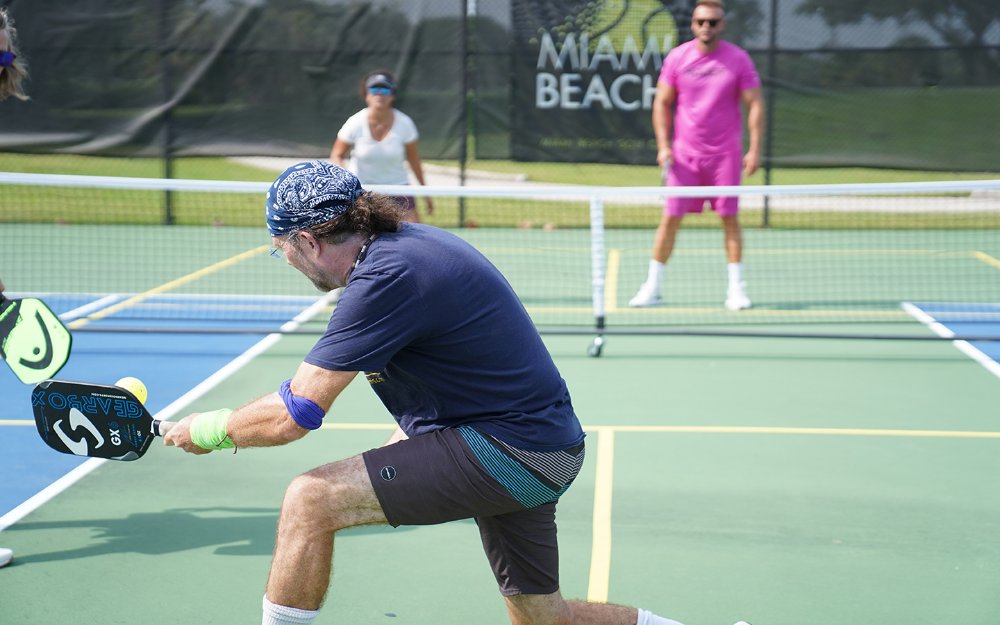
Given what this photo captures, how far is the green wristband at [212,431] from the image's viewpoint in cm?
346

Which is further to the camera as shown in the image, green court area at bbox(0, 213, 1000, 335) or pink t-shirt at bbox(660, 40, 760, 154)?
green court area at bbox(0, 213, 1000, 335)

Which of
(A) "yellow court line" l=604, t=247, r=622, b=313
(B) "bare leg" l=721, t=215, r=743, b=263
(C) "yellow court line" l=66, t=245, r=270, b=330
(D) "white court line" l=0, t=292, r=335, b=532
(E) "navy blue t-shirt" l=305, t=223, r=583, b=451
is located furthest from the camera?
(A) "yellow court line" l=604, t=247, r=622, b=313

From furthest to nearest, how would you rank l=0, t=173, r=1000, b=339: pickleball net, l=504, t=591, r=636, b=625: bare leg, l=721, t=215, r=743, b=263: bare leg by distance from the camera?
l=721, t=215, r=743, b=263: bare leg
l=0, t=173, r=1000, b=339: pickleball net
l=504, t=591, r=636, b=625: bare leg

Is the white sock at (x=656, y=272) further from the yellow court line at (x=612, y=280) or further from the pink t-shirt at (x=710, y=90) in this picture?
the pink t-shirt at (x=710, y=90)

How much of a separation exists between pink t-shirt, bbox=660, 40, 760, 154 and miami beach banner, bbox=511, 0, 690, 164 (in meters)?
4.28

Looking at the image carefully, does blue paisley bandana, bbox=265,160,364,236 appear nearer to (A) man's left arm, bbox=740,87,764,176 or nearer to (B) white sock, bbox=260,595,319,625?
(B) white sock, bbox=260,595,319,625

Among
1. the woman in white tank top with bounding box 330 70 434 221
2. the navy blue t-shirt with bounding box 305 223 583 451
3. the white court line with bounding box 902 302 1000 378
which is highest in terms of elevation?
the woman in white tank top with bounding box 330 70 434 221

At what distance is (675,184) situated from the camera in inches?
393

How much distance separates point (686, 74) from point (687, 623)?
6.32 m

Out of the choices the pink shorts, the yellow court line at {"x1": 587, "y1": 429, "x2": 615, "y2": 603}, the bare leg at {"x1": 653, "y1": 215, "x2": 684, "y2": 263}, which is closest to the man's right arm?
the pink shorts

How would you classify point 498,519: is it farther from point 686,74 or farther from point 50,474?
point 686,74

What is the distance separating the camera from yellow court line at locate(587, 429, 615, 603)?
4.73 meters

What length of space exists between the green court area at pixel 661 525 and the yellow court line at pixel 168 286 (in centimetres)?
225

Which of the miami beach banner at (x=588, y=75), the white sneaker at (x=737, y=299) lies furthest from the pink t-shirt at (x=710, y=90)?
the miami beach banner at (x=588, y=75)
